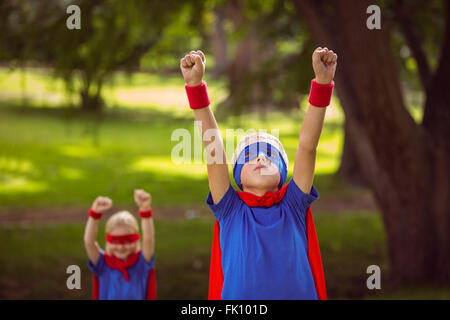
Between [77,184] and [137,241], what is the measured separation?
10.4 m

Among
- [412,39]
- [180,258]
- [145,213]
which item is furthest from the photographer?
[180,258]

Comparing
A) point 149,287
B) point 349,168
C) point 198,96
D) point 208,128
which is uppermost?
point 349,168

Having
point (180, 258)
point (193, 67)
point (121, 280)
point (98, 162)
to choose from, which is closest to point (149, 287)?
point (121, 280)

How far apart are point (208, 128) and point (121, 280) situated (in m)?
1.90

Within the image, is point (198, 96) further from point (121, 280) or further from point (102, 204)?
point (121, 280)

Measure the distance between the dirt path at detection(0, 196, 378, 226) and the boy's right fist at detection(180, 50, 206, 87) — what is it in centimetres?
919

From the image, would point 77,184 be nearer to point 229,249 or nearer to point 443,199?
point 443,199

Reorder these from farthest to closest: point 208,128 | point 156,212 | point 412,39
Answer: point 156,212 < point 412,39 < point 208,128

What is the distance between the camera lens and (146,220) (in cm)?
414

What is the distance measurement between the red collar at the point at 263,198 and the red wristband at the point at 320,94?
0.43 m

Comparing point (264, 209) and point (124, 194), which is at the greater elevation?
point (124, 194)

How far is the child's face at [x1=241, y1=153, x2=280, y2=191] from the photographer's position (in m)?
2.78

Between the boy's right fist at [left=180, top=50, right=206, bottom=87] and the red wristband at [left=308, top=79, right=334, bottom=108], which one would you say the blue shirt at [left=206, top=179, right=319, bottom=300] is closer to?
the red wristband at [left=308, top=79, right=334, bottom=108]

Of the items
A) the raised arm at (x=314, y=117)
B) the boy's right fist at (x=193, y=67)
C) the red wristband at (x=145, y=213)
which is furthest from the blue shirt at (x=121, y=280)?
the boy's right fist at (x=193, y=67)
